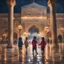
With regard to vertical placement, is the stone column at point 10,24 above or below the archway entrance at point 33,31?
above

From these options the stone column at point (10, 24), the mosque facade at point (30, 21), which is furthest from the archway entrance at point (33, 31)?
the stone column at point (10, 24)

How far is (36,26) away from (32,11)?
4534 millimetres

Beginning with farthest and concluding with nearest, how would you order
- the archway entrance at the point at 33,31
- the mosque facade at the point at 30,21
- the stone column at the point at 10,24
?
the archway entrance at the point at 33,31 < the mosque facade at the point at 30,21 < the stone column at the point at 10,24

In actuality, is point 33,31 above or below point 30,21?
below

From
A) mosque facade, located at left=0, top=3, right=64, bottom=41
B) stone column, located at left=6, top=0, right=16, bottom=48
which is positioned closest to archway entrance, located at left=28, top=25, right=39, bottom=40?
mosque facade, located at left=0, top=3, right=64, bottom=41

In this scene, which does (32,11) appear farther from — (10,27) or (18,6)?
(10,27)

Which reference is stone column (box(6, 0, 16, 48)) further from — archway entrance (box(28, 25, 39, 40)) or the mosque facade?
archway entrance (box(28, 25, 39, 40))

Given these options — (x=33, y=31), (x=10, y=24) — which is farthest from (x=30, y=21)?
(x=10, y=24)

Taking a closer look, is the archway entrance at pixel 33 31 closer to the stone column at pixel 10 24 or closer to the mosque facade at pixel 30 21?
the mosque facade at pixel 30 21

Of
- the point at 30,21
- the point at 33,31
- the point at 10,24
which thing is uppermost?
the point at 30,21

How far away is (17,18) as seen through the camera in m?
55.4

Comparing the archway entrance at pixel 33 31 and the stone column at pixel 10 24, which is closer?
the stone column at pixel 10 24

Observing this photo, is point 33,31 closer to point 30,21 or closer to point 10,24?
point 30,21

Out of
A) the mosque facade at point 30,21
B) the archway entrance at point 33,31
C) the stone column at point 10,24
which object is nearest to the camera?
the stone column at point 10,24
